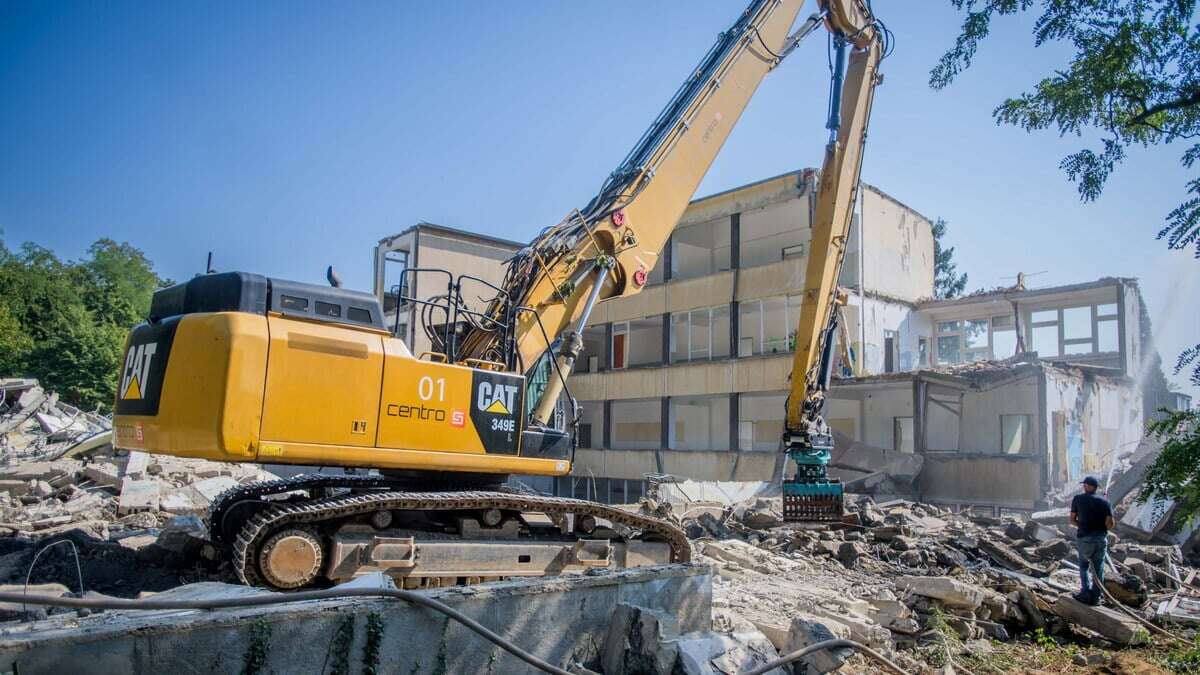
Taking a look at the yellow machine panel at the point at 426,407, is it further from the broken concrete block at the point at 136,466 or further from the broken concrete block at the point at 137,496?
the broken concrete block at the point at 136,466

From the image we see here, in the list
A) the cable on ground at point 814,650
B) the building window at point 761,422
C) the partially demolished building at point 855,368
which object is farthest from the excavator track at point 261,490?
the building window at point 761,422

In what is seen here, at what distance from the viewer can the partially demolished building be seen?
2177 centimetres

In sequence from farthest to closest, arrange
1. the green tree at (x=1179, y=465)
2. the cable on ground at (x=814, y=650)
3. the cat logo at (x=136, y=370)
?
the cat logo at (x=136, y=370) → the cable on ground at (x=814, y=650) → the green tree at (x=1179, y=465)

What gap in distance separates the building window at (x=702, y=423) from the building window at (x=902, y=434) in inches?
295

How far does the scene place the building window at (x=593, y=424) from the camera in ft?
109


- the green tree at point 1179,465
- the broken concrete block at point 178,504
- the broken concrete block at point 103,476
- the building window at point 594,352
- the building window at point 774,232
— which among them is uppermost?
the building window at point 774,232

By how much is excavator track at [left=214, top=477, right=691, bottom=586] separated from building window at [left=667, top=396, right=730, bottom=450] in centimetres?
2525

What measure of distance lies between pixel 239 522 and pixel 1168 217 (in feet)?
26.2

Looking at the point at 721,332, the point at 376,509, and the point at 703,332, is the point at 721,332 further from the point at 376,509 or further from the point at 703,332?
the point at 376,509

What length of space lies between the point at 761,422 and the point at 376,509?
26010 millimetres

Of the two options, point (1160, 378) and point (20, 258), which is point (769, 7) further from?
point (20, 258)

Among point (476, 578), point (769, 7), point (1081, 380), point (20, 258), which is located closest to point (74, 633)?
point (476, 578)

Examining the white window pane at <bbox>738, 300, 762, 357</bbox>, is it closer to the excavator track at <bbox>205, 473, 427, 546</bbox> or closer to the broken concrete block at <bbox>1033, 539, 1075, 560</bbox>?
the broken concrete block at <bbox>1033, 539, 1075, 560</bbox>

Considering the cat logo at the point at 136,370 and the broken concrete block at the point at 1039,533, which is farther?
the broken concrete block at the point at 1039,533
